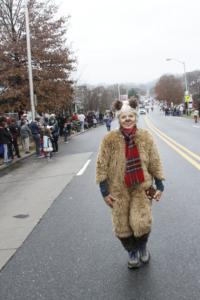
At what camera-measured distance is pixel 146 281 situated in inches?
188

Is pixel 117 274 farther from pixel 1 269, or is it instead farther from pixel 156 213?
pixel 156 213

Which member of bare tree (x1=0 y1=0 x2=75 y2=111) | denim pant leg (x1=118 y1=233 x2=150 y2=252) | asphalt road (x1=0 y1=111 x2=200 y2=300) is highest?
bare tree (x1=0 y1=0 x2=75 y2=111)

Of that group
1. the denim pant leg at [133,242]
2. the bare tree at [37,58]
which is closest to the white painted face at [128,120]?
the denim pant leg at [133,242]

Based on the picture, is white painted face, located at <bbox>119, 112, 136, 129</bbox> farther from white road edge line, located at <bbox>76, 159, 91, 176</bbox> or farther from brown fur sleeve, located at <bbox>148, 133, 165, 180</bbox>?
white road edge line, located at <bbox>76, 159, 91, 176</bbox>

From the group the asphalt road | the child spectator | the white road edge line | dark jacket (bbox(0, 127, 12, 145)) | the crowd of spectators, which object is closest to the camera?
the asphalt road

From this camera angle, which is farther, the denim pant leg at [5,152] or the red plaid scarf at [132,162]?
the denim pant leg at [5,152]

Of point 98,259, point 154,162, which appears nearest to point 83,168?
point 98,259

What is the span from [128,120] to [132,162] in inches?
16.8

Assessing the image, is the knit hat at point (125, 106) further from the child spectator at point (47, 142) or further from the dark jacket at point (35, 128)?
the dark jacket at point (35, 128)

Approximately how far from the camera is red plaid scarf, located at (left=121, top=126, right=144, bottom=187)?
16.2 feet

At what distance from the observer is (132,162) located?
496cm

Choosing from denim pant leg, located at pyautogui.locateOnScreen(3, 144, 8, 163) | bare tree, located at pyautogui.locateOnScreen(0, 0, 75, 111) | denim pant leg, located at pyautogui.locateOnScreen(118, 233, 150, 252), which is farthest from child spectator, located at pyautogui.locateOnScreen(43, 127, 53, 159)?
denim pant leg, located at pyautogui.locateOnScreen(118, 233, 150, 252)

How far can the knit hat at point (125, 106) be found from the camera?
4980mm

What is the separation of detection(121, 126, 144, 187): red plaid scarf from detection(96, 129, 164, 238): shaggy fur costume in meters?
0.04
